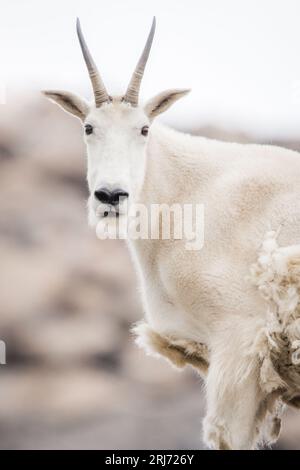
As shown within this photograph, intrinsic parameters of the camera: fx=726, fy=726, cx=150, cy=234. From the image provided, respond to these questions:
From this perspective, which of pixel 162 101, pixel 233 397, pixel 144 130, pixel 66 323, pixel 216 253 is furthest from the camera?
pixel 66 323

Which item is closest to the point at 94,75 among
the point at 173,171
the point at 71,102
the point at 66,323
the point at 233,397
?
the point at 71,102

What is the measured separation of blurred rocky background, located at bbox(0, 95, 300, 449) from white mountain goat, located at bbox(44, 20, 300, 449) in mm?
3367

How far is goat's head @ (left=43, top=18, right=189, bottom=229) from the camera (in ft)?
10.1

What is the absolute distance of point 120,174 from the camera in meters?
3.10

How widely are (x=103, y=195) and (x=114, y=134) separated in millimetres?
322

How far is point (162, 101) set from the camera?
11.1 ft

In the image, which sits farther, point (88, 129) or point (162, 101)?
point (162, 101)

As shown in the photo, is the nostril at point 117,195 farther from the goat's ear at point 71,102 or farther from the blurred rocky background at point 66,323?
the blurred rocky background at point 66,323

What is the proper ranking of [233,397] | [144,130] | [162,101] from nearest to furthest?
1. [233,397]
2. [144,130]
3. [162,101]

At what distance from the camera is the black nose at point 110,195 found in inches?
120

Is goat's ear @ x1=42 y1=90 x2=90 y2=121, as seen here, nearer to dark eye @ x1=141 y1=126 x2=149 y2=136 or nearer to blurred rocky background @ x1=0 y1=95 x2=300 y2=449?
dark eye @ x1=141 y1=126 x2=149 y2=136

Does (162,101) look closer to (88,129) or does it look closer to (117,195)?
(88,129)

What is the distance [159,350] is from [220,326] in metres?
0.49

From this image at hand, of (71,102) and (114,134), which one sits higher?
(71,102)
